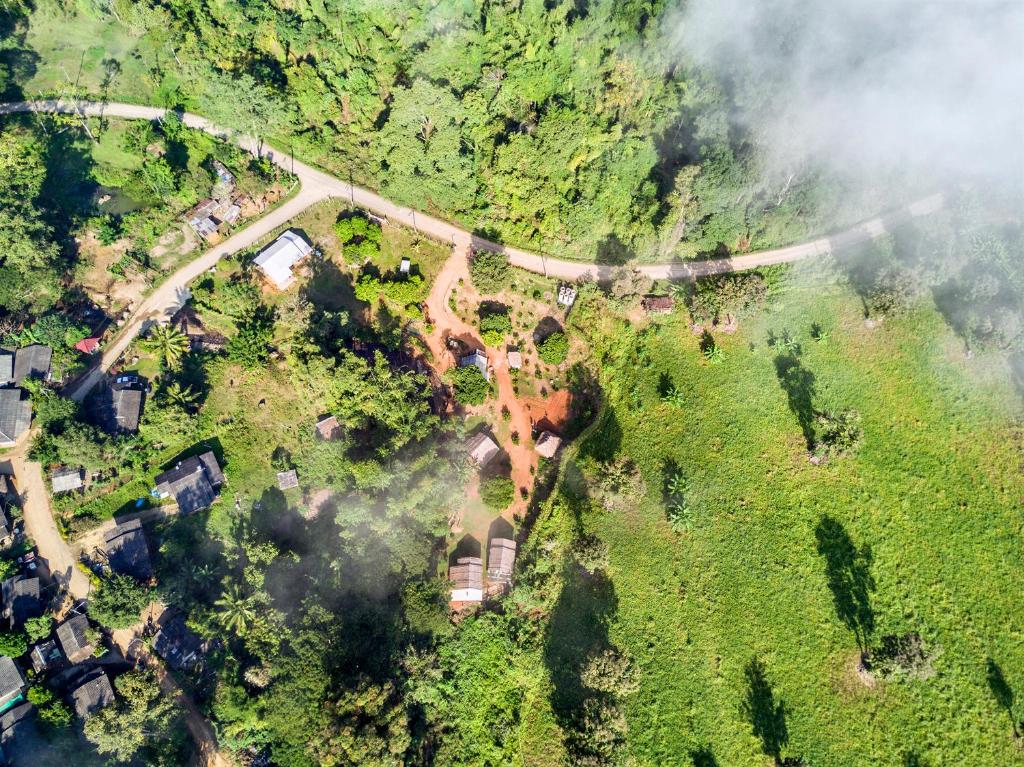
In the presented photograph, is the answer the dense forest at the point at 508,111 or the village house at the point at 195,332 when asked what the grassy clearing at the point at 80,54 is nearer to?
the dense forest at the point at 508,111

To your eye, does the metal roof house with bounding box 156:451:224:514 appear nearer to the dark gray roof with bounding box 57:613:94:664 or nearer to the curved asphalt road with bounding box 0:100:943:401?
the dark gray roof with bounding box 57:613:94:664

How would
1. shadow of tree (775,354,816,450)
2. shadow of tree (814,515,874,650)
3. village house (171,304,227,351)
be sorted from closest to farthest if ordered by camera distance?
shadow of tree (814,515,874,650) → shadow of tree (775,354,816,450) → village house (171,304,227,351)

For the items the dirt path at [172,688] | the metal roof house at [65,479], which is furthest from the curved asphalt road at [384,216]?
the dirt path at [172,688]

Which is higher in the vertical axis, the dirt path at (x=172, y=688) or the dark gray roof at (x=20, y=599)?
the dark gray roof at (x=20, y=599)

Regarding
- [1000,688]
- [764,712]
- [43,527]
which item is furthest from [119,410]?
[1000,688]

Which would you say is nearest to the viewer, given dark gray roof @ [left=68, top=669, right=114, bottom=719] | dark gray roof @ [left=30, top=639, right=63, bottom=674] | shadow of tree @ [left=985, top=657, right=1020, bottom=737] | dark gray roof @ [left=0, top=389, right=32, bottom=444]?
shadow of tree @ [left=985, top=657, right=1020, bottom=737]

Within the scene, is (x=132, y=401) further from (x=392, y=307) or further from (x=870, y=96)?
(x=870, y=96)

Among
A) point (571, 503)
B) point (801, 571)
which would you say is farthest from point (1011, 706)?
point (571, 503)

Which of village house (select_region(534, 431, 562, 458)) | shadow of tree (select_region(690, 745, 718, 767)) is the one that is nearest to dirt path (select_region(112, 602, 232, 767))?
village house (select_region(534, 431, 562, 458))
